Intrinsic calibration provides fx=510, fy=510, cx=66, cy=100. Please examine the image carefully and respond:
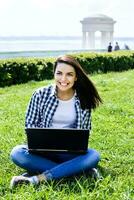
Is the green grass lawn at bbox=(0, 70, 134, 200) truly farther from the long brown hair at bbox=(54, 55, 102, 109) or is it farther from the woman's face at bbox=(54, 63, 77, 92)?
the woman's face at bbox=(54, 63, 77, 92)

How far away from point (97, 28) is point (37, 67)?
46.2m

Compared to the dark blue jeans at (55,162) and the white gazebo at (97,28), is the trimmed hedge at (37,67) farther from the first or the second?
the white gazebo at (97,28)

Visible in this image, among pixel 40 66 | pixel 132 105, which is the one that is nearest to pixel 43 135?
pixel 132 105

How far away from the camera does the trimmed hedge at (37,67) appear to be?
15180 millimetres

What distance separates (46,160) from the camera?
16.7ft

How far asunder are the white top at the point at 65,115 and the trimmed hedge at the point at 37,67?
9.64m

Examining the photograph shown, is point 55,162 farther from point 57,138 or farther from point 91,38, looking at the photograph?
point 91,38

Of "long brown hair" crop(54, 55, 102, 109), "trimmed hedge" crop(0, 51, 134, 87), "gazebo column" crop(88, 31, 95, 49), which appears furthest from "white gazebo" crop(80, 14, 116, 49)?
"long brown hair" crop(54, 55, 102, 109)

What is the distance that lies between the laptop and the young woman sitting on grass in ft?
0.61

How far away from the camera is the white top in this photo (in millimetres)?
5320

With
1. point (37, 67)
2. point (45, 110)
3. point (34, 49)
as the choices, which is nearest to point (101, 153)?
point (45, 110)

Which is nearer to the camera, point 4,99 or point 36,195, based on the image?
point 36,195

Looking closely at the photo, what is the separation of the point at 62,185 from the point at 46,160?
0.39m

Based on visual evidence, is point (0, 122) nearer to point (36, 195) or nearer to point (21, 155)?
point (21, 155)
